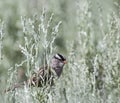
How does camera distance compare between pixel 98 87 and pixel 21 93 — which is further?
pixel 98 87

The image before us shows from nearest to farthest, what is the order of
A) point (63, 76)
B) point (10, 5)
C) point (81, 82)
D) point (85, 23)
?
point (81, 82) → point (63, 76) → point (85, 23) → point (10, 5)

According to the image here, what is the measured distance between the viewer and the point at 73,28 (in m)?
13.1

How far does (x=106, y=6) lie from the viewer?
13719 millimetres

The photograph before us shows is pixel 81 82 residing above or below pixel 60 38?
below

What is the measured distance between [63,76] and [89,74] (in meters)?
0.33

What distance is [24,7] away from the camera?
13.8m

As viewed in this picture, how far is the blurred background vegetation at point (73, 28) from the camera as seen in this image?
310 inches

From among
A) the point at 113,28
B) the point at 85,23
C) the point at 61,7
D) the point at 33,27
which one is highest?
the point at 61,7

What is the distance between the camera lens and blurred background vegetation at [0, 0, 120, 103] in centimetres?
788

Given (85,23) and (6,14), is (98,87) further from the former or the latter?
(6,14)

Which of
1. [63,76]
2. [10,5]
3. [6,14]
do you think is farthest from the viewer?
[10,5]

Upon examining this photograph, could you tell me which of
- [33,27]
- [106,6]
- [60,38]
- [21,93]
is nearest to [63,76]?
[21,93]

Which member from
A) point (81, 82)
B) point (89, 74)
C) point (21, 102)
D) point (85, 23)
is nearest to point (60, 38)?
point (85, 23)

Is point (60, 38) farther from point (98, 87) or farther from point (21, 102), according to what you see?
point (21, 102)
